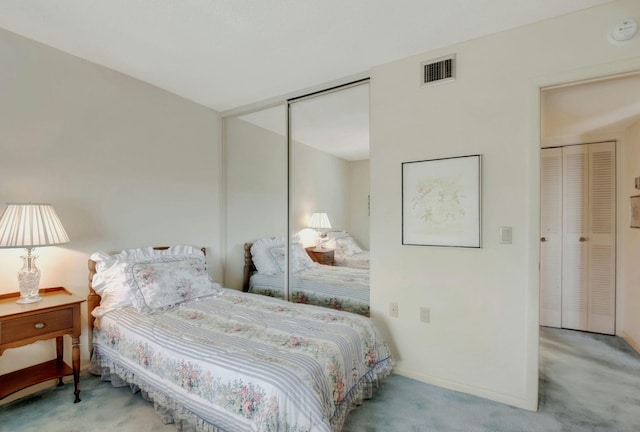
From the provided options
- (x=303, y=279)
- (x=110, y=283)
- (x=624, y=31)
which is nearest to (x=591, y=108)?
(x=624, y=31)

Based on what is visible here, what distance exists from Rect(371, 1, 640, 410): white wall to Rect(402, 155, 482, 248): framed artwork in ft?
0.20

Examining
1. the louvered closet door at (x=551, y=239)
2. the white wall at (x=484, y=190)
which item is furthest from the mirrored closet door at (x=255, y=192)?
the louvered closet door at (x=551, y=239)

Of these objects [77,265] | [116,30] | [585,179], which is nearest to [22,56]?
[116,30]

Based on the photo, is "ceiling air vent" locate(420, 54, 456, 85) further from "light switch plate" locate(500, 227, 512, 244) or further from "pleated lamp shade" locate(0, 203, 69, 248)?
"pleated lamp shade" locate(0, 203, 69, 248)

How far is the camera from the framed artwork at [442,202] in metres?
2.22

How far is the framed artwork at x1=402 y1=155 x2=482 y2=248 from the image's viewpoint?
2.22m

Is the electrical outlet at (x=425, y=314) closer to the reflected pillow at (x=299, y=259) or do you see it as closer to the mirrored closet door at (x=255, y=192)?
the reflected pillow at (x=299, y=259)

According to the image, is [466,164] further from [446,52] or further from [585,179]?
[585,179]

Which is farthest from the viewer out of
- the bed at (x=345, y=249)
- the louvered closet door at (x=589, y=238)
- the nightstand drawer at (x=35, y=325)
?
A: the louvered closet door at (x=589, y=238)

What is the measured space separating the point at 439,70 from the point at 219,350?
2443mm

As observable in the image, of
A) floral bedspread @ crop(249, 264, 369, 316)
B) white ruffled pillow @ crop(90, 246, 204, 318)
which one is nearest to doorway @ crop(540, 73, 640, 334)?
floral bedspread @ crop(249, 264, 369, 316)

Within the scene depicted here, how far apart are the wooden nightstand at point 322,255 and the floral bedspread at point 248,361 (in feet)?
2.18

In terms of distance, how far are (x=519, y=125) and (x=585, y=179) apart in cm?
220

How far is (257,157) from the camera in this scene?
346cm
